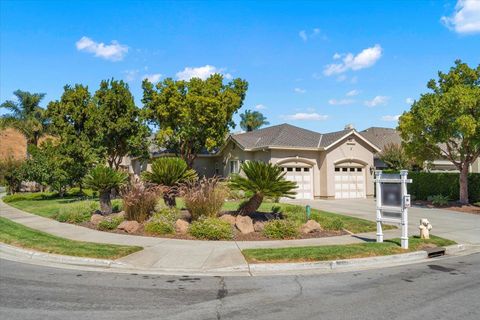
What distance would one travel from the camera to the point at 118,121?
2556 cm

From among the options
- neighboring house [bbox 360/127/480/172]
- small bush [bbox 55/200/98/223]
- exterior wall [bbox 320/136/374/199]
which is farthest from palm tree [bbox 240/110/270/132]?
small bush [bbox 55/200/98/223]

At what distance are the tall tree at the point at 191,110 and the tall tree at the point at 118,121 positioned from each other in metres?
2.89

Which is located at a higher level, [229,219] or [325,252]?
[229,219]

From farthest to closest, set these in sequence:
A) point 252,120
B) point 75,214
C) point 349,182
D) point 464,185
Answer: point 252,120 < point 349,182 < point 464,185 < point 75,214

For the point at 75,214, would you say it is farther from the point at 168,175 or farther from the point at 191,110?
the point at 191,110

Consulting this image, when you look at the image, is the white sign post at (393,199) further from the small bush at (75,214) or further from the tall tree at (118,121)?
the tall tree at (118,121)

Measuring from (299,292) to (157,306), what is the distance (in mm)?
2511

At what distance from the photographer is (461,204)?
23.3 m

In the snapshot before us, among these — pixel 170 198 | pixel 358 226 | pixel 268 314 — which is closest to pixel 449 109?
pixel 358 226

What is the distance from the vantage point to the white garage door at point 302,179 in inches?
1065

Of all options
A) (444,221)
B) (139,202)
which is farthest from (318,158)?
(139,202)

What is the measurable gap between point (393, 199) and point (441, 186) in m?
16.5

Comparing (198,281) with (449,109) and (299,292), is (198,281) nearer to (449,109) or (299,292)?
(299,292)

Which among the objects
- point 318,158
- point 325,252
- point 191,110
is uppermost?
point 191,110
